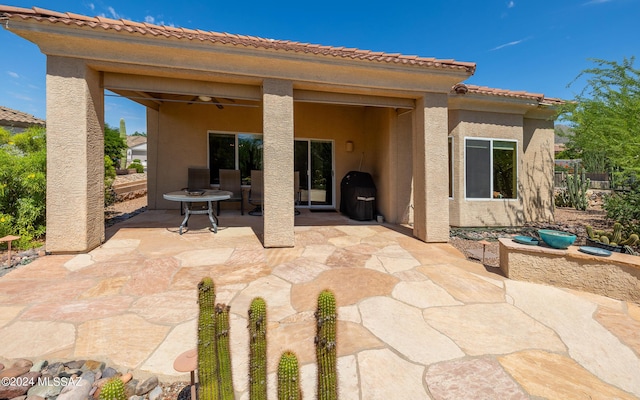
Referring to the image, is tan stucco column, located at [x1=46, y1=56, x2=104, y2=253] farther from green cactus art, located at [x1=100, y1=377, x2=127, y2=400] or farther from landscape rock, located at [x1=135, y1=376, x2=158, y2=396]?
green cactus art, located at [x1=100, y1=377, x2=127, y2=400]

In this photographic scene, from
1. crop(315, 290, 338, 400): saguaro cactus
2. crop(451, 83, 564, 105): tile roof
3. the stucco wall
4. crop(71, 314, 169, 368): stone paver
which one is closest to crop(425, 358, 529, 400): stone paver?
crop(315, 290, 338, 400): saguaro cactus

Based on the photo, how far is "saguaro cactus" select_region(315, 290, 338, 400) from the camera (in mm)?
1617

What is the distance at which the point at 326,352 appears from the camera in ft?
5.33

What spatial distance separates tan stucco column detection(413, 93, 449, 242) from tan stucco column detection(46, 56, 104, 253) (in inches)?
287

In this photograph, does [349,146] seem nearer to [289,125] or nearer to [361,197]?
[361,197]

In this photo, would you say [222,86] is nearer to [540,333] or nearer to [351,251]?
[351,251]

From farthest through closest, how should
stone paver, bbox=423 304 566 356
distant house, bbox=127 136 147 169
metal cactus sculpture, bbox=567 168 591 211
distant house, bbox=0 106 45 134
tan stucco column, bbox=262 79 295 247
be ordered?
distant house, bbox=127 136 147 169
metal cactus sculpture, bbox=567 168 591 211
distant house, bbox=0 106 45 134
tan stucco column, bbox=262 79 295 247
stone paver, bbox=423 304 566 356

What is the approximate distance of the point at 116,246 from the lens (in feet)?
18.7

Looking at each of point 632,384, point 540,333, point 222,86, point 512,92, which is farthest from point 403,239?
point 512,92

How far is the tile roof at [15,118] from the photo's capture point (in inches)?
530

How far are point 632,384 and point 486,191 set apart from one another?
7.29 m

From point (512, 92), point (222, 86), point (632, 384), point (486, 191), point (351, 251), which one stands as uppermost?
point (512, 92)

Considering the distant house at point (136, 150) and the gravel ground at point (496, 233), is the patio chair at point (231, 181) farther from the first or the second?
the distant house at point (136, 150)

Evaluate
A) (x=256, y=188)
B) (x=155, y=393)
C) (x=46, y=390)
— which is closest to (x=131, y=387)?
(x=155, y=393)
